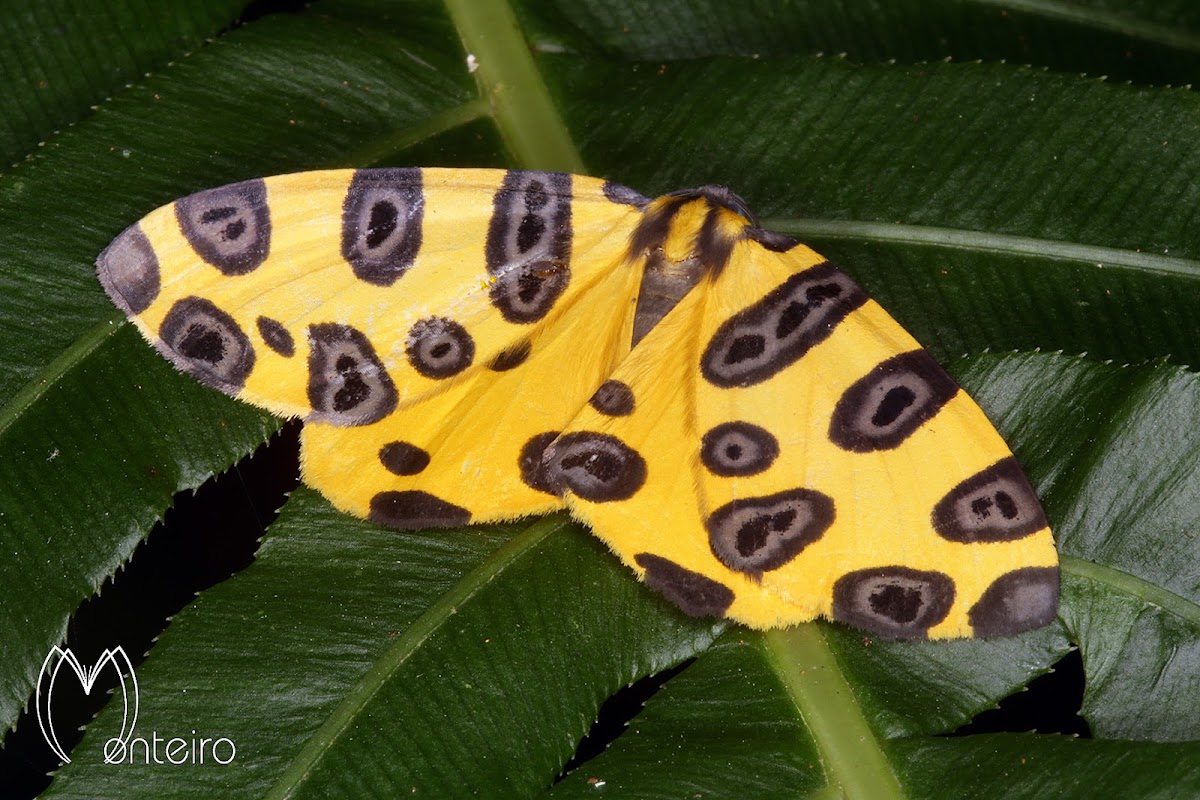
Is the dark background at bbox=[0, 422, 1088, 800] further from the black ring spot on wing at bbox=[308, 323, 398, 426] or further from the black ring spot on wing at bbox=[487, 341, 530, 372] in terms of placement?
the black ring spot on wing at bbox=[487, 341, 530, 372]

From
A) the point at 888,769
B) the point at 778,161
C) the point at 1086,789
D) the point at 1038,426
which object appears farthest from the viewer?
the point at 778,161

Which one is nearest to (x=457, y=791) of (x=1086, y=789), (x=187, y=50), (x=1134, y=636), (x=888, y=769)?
(x=888, y=769)

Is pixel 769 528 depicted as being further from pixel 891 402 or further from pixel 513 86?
pixel 513 86

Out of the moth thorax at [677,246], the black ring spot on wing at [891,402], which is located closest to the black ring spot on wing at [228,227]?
the moth thorax at [677,246]

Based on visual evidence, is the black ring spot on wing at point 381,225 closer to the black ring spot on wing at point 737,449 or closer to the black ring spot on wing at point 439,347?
the black ring spot on wing at point 439,347

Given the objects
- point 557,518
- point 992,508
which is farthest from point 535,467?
point 992,508

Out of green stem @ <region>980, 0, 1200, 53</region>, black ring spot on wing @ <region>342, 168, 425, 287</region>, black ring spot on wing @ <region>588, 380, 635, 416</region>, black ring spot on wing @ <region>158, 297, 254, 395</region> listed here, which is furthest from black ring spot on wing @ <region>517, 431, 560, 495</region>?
green stem @ <region>980, 0, 1200, 53</region>

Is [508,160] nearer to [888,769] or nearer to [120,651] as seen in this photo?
[120,651]
